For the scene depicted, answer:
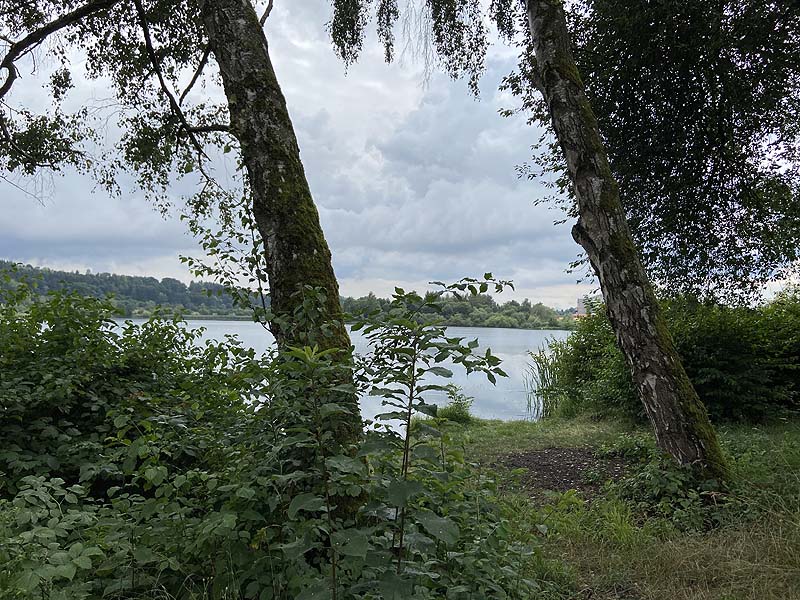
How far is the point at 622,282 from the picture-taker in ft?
14.1

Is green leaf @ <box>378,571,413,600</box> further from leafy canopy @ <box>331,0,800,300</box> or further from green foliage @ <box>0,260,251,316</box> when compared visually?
leafy canopy @ <box>331,0,800,300</box>

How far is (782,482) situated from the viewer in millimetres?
3666

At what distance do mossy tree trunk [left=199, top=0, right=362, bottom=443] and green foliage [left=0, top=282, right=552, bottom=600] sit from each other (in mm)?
489

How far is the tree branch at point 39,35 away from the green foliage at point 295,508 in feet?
16.4

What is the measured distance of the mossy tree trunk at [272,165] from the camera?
104 inches

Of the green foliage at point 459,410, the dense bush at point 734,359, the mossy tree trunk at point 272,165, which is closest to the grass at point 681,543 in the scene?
the mossy tree trunk at point 272,165

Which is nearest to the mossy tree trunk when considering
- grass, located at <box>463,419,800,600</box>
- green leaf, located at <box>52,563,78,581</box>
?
green leaf, located at <box>52,563,78,581</box>

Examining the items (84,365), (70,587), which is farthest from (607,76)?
(70,587)

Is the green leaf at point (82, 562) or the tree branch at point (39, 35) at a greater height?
the tree branch at point (39, 35)

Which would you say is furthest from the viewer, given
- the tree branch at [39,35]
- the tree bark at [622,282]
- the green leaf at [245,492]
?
the tree branch at [39,35]

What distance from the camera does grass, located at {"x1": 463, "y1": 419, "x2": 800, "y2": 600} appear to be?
247 cm

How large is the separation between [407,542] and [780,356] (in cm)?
787

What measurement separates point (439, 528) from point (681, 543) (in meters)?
2.29

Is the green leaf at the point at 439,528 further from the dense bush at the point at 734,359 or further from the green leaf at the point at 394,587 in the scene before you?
the dense bush at the point at 734,359
